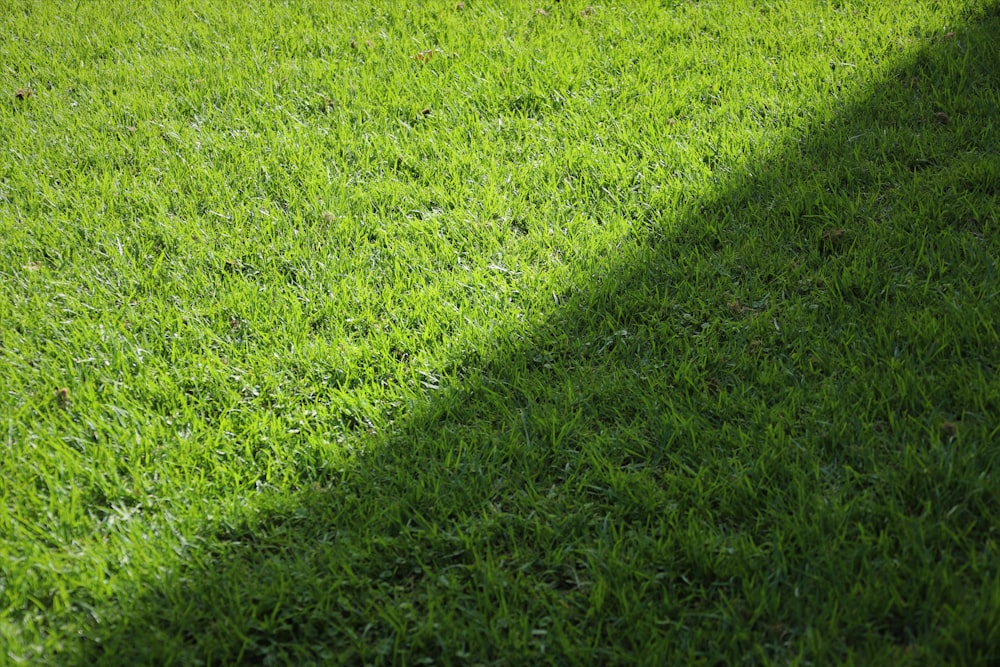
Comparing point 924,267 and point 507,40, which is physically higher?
point 507,40

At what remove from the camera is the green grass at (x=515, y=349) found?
1.92m

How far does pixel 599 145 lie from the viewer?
11.7ft

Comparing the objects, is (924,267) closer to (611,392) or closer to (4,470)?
(611,392)

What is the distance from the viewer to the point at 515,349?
2.65m

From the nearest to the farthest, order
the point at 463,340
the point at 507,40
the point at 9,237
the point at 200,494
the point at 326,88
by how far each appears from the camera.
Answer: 1. the point at 200,494
2. the point at 463,340
3. the point at 9,237
4. the point at 326,88
5. the point at 507,40

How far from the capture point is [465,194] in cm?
334

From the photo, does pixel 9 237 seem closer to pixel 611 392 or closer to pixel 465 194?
pixel 465 194

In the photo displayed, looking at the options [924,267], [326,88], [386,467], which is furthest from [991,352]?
[326,88]

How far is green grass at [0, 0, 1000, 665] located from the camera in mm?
1917

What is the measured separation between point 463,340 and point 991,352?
4.93 ft

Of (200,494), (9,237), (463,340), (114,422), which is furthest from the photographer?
(9,237)

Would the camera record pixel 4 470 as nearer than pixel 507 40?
Yes

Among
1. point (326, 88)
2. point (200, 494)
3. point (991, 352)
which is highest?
point (326, 88)

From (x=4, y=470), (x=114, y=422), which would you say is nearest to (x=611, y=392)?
(x=114, y=422)
